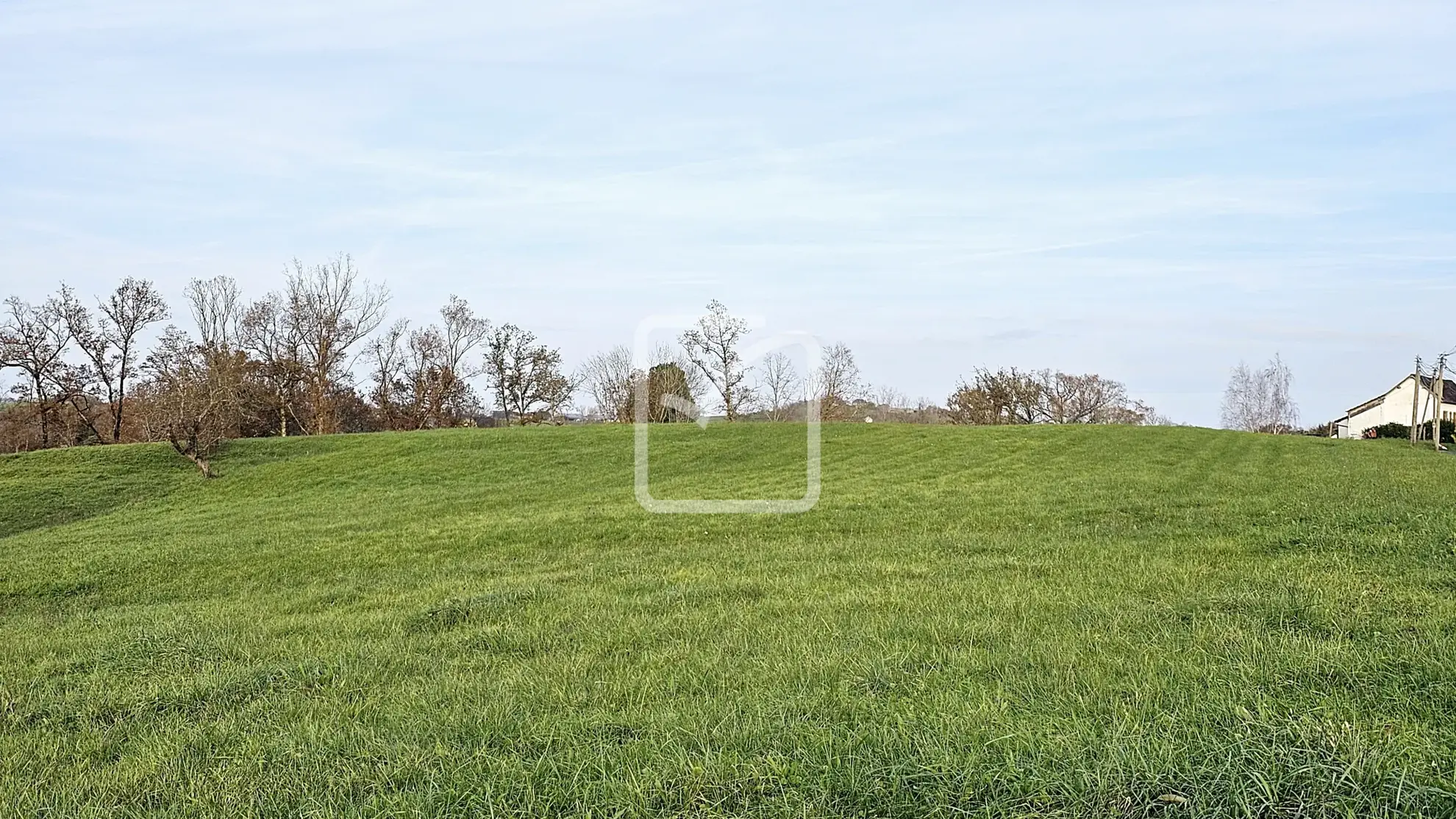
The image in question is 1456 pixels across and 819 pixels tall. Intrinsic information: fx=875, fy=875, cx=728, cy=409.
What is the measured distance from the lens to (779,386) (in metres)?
43.2

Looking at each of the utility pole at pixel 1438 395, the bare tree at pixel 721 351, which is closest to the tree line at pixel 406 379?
the bare tree at pixel 721 351

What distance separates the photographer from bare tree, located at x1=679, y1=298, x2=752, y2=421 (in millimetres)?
38844

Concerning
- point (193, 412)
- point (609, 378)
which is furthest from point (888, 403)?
point (193, 412)

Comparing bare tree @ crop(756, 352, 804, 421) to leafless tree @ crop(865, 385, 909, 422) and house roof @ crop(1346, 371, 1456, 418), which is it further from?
house roof @ crop(1346, 371, 1456, 418)

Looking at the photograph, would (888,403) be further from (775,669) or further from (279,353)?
(775,669)

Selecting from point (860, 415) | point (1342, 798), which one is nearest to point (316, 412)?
point (860, 415)

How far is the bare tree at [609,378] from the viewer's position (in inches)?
1768

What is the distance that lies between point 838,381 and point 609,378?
12161 mm

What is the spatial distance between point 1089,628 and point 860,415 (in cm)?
4359

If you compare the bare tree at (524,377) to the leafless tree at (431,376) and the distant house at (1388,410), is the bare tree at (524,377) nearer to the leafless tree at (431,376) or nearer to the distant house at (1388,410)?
the leafless tree at (431,376)

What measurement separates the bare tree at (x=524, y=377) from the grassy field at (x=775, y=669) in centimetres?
3354

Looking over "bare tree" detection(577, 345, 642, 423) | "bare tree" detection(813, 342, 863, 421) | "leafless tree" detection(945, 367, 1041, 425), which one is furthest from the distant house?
"bare tree" detection(577, 345, 642, 423)

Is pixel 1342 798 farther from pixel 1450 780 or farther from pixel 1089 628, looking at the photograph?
pixel 1089 628

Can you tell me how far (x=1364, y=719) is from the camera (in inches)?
121
